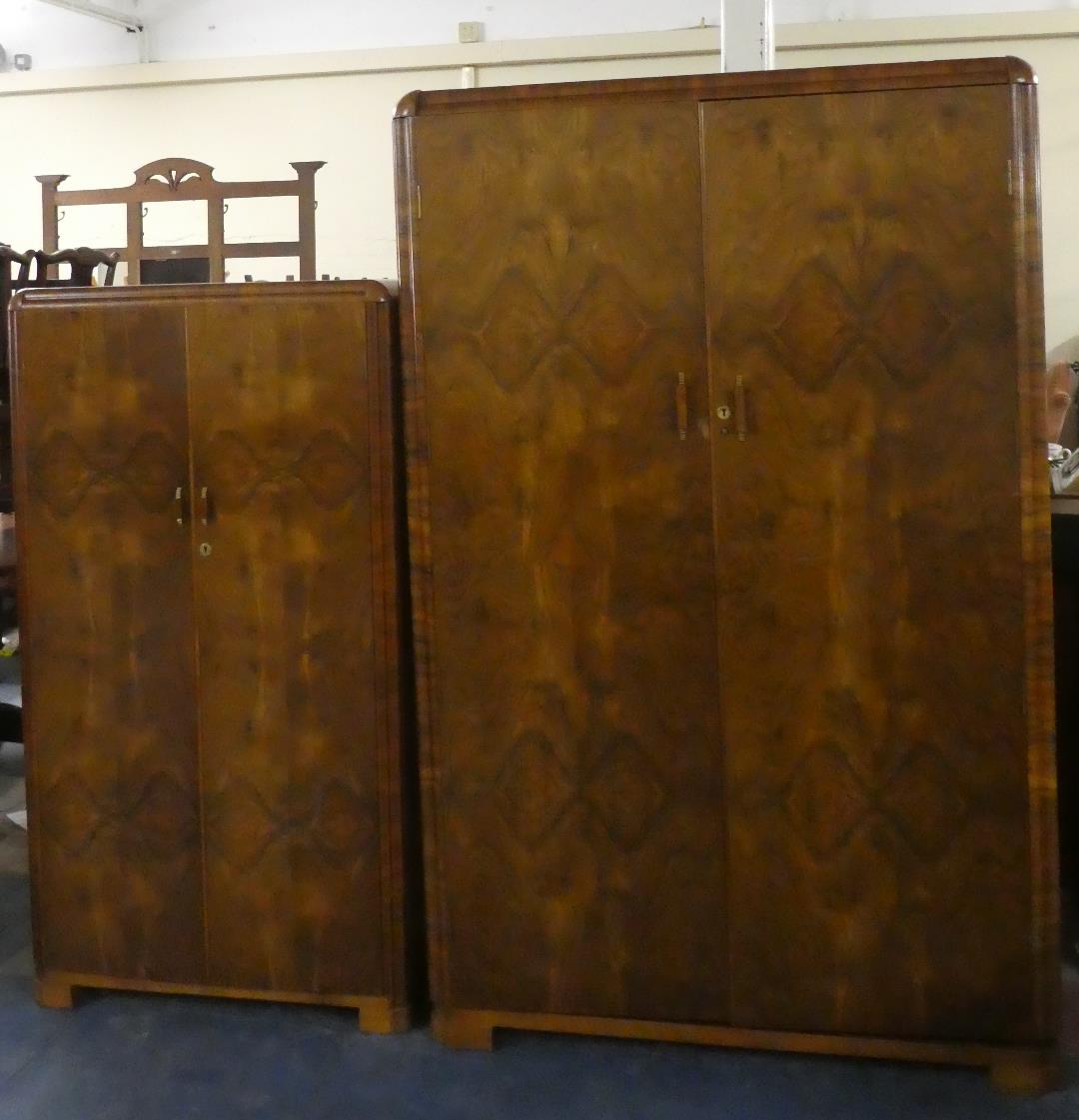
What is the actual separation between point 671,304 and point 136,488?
1112 millimetres

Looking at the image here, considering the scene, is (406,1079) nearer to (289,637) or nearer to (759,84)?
(289,637)

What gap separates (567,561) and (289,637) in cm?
58

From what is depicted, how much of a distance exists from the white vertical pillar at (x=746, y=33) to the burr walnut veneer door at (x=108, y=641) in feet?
4.45

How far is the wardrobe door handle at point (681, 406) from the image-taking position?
197 centimetres

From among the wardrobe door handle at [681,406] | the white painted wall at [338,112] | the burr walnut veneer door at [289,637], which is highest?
the white painted wall at [338,112]

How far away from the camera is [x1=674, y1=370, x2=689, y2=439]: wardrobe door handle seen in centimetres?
197

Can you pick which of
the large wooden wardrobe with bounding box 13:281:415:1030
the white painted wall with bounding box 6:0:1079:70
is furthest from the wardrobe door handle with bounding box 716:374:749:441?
the white painted wall with bounding box 6:0:1079:70

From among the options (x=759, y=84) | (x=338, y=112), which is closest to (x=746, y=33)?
(x=759, y=84)

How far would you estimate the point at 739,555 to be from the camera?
6.55 feet

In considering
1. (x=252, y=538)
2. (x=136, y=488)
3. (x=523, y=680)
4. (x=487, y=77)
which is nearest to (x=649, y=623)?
(x=523, y=680)

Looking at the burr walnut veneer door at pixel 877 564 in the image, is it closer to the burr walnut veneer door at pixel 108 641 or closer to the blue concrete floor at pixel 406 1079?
the blue concrete floor at pixel 406 1079

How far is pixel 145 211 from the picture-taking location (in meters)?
5.32

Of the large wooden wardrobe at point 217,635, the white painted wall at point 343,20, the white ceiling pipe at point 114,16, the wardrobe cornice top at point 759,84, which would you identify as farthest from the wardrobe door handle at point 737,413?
the white ceiling pipe at point 114,16

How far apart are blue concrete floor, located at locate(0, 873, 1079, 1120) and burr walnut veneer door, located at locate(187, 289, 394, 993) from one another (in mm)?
133
